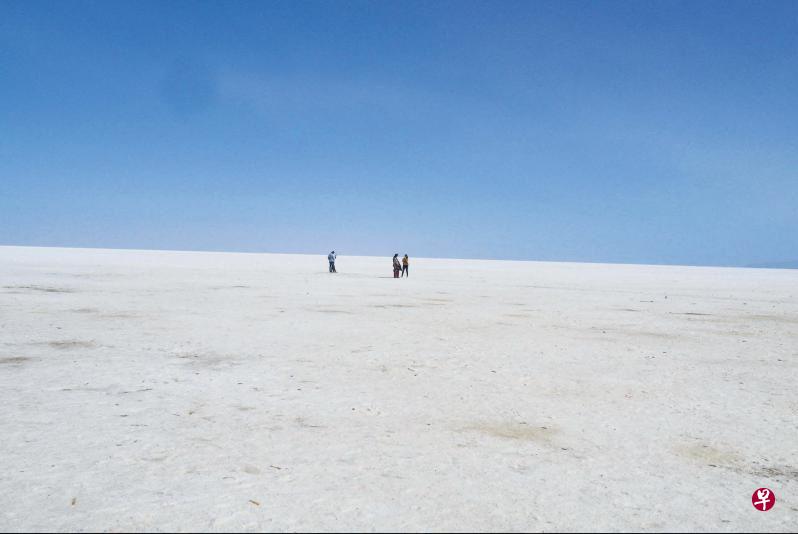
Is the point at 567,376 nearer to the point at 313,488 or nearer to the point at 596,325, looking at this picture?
the point at 313,488

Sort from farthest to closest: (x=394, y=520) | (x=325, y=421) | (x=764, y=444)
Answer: (x=325, y=421) → (x=764, y=444) → (x=394, y=520)

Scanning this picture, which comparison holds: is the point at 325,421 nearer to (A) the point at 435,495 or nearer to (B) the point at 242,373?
(A) the point at 435,495

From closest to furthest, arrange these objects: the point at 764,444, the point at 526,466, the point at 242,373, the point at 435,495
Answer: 1. the point at 435,495
2. the point at 526,466
3. the point at 764,444
4. the point at 242,373

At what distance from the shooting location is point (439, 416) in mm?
5566

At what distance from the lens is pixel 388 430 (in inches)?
200

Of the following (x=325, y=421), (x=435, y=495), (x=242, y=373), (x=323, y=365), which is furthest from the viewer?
(x=323, y=365)

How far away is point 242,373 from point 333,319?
229 inches

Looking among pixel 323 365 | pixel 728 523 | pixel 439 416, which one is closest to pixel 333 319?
pixel 323 365

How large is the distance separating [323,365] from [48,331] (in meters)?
6.33

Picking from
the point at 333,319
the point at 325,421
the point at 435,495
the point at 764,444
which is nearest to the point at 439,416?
the point at 325,421

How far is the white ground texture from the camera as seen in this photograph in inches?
138

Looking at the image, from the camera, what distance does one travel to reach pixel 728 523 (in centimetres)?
343

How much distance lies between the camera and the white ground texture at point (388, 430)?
3494mm

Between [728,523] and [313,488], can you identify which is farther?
[313,488]
